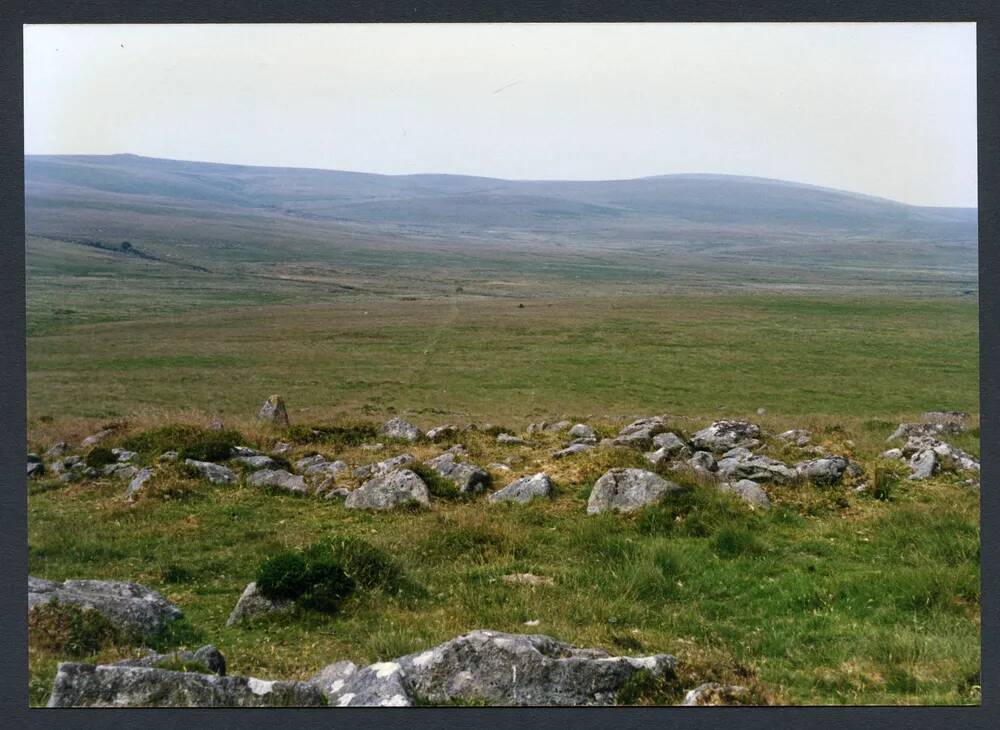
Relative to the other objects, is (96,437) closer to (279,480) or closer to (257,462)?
(257,462)

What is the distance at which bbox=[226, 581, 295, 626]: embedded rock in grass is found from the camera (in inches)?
473

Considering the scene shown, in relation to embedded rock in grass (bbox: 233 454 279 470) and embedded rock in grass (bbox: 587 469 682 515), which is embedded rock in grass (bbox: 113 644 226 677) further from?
embedded rock in grass (bbox: 233 454 279 470)

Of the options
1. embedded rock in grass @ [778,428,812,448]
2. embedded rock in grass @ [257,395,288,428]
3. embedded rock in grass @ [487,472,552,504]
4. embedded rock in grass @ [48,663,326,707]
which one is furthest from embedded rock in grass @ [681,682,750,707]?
embedded rock in grass @ [257,395,288,428]

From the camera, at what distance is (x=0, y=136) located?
11.9 meters

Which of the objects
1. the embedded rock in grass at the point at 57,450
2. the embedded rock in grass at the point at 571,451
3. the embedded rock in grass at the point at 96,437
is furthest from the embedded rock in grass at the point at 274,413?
the embedded rock in grass at the point at 571,451

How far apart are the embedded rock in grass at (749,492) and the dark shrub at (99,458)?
42.4ft

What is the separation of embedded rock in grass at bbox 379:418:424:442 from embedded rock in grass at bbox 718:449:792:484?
868 centimetres

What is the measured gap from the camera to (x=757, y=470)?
17.8 m

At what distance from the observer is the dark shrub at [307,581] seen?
12.1 meters

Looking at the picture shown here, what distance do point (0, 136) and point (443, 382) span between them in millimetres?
33941

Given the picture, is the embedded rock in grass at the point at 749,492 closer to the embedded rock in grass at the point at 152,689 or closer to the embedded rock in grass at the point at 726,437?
the embedded rock in grass at the point at 726,437

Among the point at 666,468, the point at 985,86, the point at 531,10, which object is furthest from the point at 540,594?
the point at 985,86

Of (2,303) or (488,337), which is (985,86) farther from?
(488,337)

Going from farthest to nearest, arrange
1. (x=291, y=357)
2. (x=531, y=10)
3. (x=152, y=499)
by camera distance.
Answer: (x=291, y=357) → (x=152, y=499) → (x=531, y=10)
